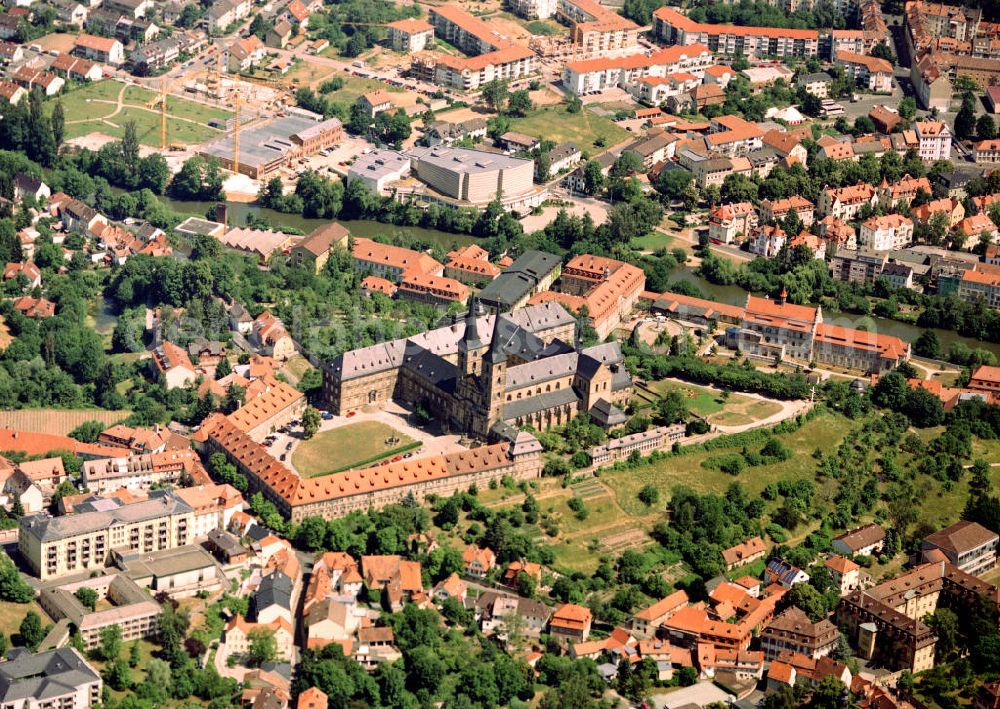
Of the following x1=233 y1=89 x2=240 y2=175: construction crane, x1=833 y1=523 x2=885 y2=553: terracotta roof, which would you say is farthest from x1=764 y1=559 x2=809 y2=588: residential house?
x1=233 y1=89 x2=240 y2=175: construction crane

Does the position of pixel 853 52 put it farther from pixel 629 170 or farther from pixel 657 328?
pixel 657 328

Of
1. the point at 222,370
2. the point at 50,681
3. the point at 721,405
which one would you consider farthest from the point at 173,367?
the point at 50,681

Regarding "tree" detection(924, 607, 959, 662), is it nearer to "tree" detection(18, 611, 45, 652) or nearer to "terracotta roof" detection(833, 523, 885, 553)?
"terracotta roof" detection(833, 523, 885, 553)

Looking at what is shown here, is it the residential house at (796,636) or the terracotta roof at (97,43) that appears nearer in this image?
the residential house at (796,636)

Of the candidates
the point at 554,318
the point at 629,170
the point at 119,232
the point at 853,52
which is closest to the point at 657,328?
the point at 554,318

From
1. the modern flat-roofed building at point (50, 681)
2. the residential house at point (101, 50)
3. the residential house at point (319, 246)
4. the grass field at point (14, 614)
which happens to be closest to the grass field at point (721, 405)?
the residential house at point (319, 246)

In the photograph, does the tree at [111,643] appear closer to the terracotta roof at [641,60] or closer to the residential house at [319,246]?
the residential house at [319,246]
